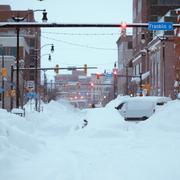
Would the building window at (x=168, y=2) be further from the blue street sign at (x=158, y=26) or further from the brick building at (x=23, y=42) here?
the blue street sign at (x=158, y=26)

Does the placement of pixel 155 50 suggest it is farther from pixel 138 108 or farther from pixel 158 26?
pixel 158 26

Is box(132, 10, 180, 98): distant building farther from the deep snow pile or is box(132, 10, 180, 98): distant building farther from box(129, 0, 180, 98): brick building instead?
the deep snow pile

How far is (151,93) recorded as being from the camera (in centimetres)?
10606

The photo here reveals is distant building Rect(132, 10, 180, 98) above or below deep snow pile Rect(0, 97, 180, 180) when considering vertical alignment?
above

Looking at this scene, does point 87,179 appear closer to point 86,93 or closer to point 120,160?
point 120,160

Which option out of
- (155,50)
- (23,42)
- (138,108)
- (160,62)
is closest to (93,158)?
(138,108)

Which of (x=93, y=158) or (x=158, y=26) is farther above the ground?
(x=158, y=26)

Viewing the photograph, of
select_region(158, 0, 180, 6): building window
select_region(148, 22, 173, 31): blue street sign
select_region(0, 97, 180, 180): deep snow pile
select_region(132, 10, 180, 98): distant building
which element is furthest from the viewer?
select_region(158, 0, 180, 6): building window

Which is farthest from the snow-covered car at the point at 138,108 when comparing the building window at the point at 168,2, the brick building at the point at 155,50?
the building window at the point at 168,2

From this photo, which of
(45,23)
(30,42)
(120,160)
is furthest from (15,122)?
(30,42)

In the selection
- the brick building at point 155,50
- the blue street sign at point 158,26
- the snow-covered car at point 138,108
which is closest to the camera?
the blue street sign at point 158,26

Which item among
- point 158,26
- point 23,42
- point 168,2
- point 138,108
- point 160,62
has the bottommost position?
point 138,108

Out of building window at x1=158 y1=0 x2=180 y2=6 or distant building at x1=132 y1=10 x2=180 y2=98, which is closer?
distant building at x1=132 y1=10 x2=180 y2=98

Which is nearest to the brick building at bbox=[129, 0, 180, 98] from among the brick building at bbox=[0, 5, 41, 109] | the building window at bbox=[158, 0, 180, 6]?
the building window at bbox=[158, 0, 180, 6]
